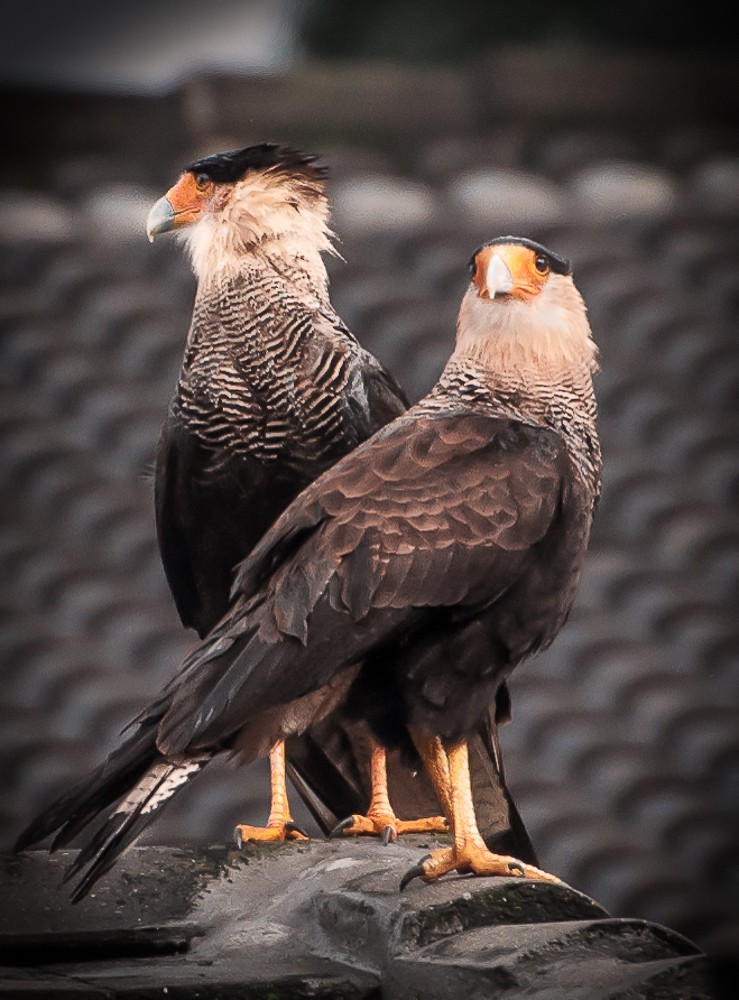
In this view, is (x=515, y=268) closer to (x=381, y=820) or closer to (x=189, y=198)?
(x=189, y=198)

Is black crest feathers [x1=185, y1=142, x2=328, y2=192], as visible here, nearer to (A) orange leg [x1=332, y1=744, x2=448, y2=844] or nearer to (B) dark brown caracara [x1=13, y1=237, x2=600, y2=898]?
(B) dark brown caracara [x1=13, y1=237, x2=600, y2=898]

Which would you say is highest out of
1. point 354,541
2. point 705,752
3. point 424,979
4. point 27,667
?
point 354,541

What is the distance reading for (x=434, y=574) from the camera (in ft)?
7.22

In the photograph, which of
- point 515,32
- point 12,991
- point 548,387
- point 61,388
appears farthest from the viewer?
point 515,32

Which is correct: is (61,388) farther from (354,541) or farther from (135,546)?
(354,541)

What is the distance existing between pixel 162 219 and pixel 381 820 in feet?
2.68

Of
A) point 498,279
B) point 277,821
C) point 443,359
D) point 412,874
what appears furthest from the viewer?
point 443,359

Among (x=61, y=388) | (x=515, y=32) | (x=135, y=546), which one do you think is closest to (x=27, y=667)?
(x=135, y=546)

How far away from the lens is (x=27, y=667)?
150 inches

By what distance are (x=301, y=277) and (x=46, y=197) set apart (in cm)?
214

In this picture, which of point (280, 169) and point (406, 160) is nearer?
point (280, 169)

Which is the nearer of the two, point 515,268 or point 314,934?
point 314,934

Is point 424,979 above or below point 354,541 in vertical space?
below

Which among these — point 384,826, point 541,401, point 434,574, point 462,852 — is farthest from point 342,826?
point 541,401
